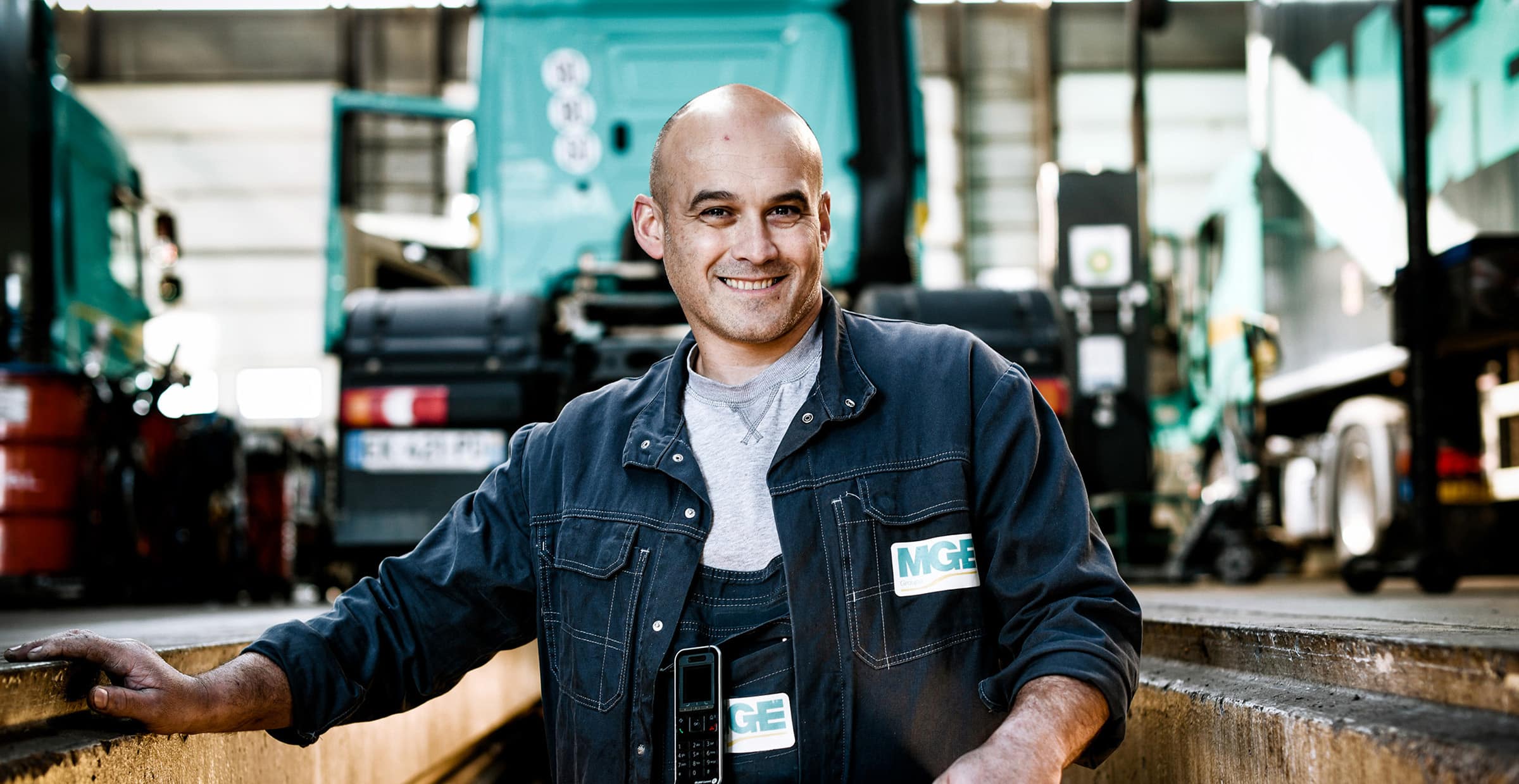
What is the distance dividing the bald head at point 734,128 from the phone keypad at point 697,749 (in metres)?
0.78

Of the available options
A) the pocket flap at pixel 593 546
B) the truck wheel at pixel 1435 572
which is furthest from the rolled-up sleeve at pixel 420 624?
the truck wheel at pixel 1435 572

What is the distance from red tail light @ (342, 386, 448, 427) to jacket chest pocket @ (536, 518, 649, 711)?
274 centimetres

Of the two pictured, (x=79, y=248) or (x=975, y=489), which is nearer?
(x=975, y=489)

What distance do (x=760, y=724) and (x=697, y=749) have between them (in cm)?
9

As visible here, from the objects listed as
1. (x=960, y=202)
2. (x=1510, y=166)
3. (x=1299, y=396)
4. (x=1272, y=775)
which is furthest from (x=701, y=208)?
(x=960, y=202)

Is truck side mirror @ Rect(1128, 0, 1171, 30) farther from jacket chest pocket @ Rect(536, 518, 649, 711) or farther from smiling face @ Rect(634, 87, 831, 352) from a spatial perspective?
jacket chest pocket @ Rect(536, 518, 649, 711)

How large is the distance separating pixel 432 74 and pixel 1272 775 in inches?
837

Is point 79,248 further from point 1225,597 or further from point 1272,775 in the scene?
point 1272,775

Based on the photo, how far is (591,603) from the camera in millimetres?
2041

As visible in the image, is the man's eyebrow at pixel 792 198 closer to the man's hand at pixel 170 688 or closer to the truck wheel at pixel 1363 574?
the man's hand at pixel 170 688

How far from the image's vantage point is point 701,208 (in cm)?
205

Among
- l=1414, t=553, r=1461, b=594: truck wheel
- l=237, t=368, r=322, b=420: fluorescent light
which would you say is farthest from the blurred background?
l=237, t=368, r=322, b=420: fluorescent light

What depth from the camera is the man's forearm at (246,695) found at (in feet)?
6.39

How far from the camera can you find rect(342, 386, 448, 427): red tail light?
4.75 meters
